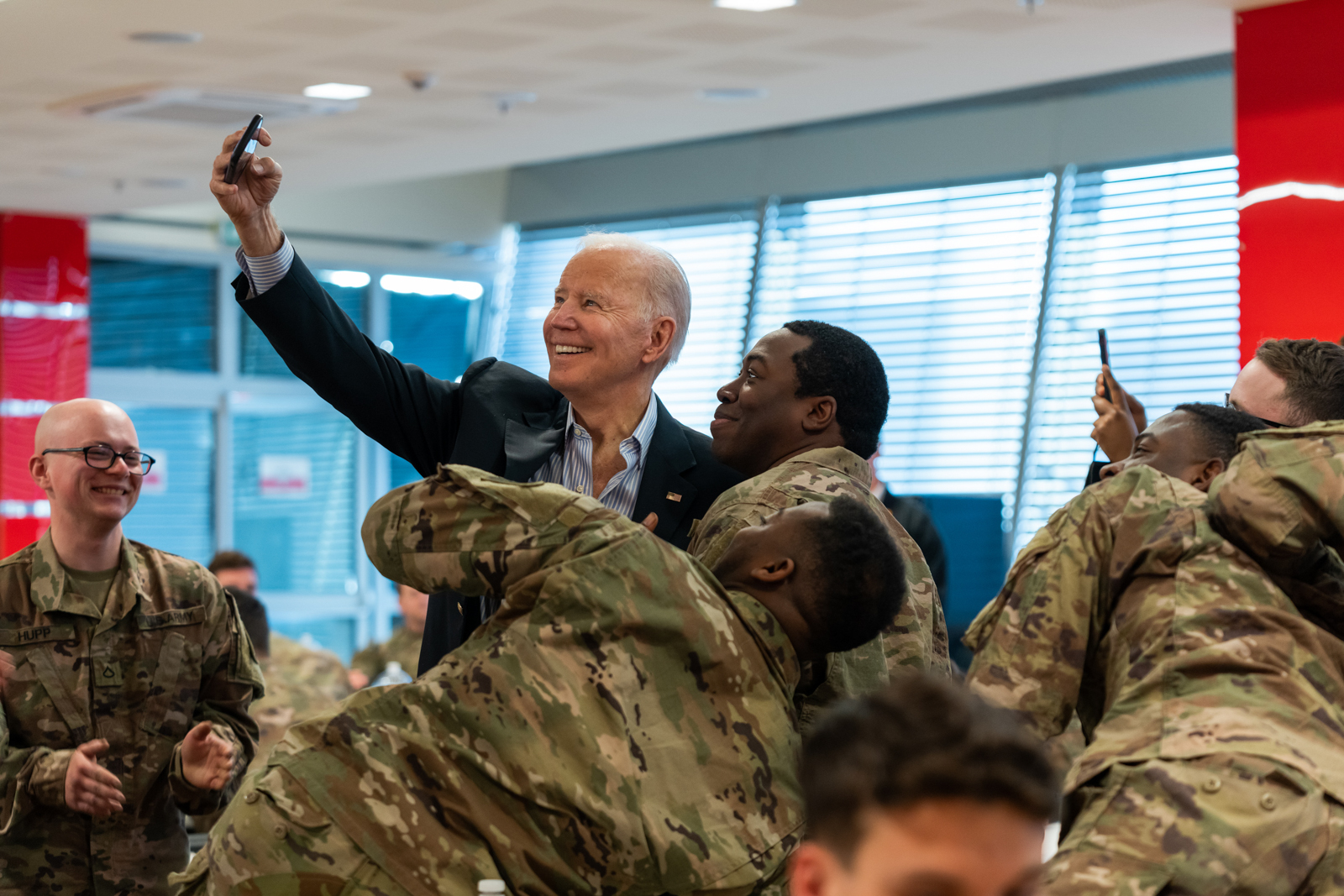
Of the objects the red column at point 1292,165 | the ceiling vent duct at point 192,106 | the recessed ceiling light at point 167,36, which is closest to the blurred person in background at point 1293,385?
the red column at point 1292,165

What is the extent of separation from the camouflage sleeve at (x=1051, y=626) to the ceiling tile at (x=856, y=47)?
16.3 feet

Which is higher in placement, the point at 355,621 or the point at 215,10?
the point at 215,10

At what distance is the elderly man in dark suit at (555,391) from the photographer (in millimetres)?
2732

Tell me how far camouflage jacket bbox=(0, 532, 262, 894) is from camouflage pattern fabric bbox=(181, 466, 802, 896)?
118 centimetres

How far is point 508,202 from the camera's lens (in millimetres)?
12508

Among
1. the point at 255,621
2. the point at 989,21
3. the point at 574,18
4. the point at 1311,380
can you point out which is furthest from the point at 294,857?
the point at 989,21

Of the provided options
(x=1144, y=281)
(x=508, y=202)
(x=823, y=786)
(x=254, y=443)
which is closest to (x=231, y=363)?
(x=254, y=443)

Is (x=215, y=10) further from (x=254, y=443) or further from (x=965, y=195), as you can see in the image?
(x=254, y=443)

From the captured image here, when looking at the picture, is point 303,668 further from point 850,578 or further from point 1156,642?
point 1156,642

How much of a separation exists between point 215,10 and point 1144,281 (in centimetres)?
553

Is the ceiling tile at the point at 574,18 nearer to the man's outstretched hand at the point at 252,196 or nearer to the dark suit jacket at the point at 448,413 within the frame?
the dark suit jacket at the point at 448,413

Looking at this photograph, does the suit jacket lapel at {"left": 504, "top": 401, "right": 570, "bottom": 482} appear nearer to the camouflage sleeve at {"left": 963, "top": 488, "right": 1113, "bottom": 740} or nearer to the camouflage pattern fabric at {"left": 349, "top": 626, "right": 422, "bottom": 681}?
the camouflage sleeve at {"left": 963, "top": 488, "right": 1113, "bottom": 740}

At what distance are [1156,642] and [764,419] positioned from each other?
0.92 metres

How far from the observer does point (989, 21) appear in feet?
20.9
